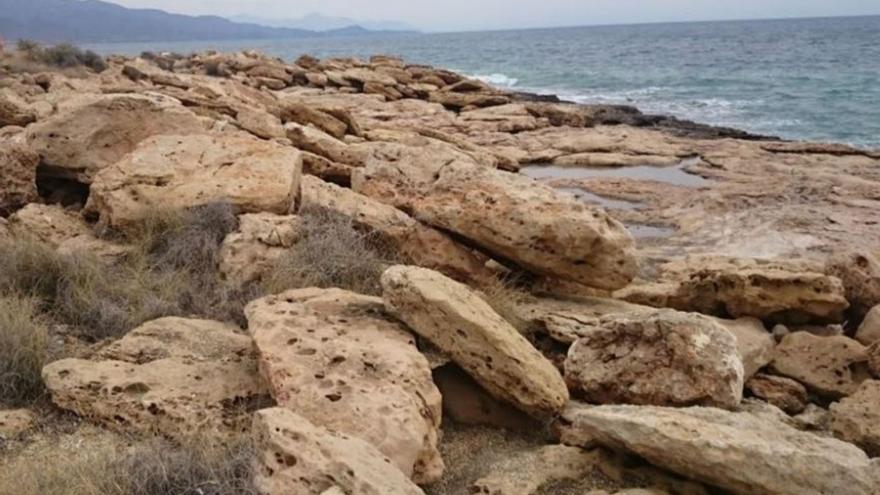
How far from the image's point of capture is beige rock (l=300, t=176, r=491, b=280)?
5922mm

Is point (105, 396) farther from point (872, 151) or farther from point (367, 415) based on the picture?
point (872, 151)

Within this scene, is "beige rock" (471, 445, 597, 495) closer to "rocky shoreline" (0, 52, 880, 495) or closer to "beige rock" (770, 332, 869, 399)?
"rocky shoreline" (0, 52, 880, 495)

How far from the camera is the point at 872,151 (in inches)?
684

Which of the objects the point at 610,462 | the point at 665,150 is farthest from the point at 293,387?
the point at 665,150

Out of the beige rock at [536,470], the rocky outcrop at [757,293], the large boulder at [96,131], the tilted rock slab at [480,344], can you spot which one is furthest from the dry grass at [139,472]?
the large boulder at [96,131]

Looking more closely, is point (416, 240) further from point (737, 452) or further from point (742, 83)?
point (742, 83)

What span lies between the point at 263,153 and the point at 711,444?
4873 mm

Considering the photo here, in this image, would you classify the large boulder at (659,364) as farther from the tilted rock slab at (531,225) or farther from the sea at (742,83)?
the sea at (742,83)

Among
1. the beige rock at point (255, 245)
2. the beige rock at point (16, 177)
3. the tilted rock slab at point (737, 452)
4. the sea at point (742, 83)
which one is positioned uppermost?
the beige rock at point (16, 177)

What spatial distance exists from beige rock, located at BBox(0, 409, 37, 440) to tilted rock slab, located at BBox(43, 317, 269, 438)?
144mm

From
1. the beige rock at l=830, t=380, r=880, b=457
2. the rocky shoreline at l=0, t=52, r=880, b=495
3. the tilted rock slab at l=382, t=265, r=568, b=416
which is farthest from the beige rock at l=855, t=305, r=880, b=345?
the tilted rock slab at l=382, t=265, r=568, b=416

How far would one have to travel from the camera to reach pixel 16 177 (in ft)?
21.7

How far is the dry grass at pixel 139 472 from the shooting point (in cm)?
285

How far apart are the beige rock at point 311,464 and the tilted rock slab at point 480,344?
4.08 ft
